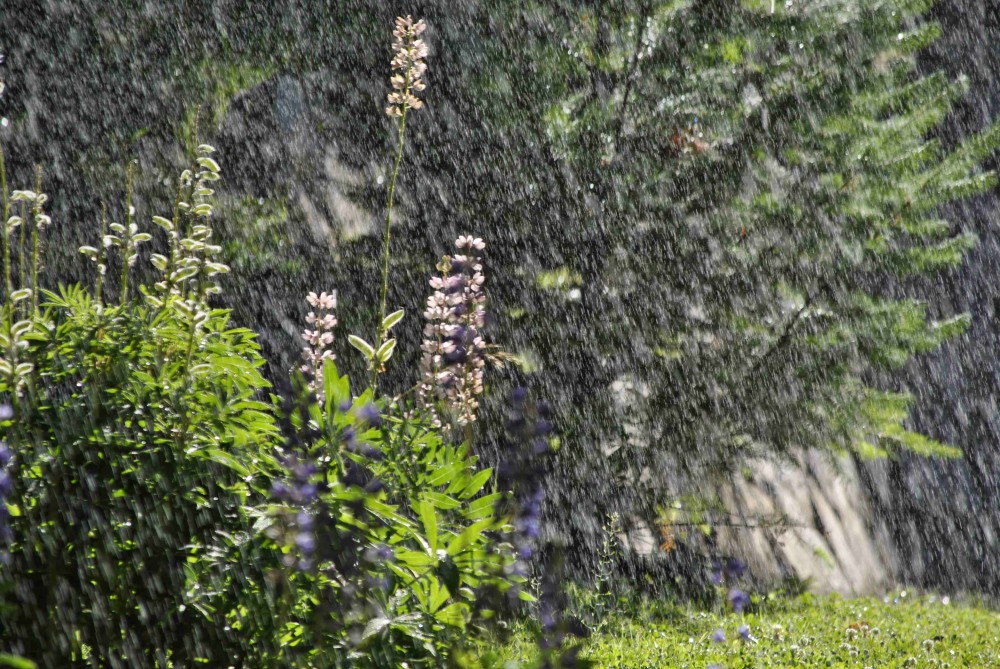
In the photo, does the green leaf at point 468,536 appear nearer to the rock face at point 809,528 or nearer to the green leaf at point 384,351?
the green leaf at point 384,351

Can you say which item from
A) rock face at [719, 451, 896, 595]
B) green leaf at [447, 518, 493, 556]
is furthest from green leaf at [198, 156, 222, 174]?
rock face at [719, 451, 896, 595]

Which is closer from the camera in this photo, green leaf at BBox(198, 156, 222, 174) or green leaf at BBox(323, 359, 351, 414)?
green leaf at BBox(323, 359, 351, 414)

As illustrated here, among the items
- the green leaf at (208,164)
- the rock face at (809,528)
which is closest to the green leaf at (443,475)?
the green leaf at (208,164)

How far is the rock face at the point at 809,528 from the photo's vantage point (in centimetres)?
443

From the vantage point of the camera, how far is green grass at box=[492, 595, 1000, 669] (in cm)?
312

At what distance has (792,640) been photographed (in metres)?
3.56

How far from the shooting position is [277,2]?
13.2 ft

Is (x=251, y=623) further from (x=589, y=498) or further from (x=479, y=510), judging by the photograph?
(x=589, y=498)

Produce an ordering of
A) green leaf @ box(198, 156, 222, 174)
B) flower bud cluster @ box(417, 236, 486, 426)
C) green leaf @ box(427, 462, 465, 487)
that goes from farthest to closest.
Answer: flower bud cluster @ box(417, 236, 486, 426)
green leaf @ box(198, 156, 222, 174)
green leaf @ box(427, 462, 465, 487)

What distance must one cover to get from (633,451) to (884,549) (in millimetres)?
4150

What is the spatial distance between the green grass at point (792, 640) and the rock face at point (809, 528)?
0.33 metres

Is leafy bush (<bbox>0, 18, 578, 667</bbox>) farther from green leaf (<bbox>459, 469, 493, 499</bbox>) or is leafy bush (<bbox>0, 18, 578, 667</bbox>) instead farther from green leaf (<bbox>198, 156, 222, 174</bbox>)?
green leaf (<bbox>198, 156, 222, 174</bbox>)

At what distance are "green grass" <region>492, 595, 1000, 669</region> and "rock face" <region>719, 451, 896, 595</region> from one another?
13.2 inches

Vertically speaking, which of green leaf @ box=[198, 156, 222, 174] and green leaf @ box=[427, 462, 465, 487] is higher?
green leaf @ box=[198, 156, 222, 174]
